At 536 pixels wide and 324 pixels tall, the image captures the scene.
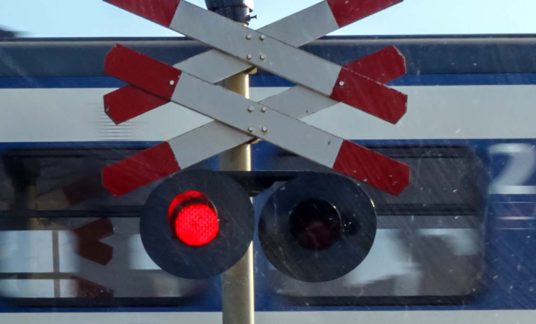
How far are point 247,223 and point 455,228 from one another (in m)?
2.73

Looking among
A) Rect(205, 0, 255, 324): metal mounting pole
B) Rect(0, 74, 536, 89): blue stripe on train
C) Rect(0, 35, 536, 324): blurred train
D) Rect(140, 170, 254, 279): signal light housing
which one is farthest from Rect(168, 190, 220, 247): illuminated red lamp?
Rect(0, 74, 536, 89): blue stripe on train

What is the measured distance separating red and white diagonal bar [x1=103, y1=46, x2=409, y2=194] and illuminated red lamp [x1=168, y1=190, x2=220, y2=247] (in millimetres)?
174

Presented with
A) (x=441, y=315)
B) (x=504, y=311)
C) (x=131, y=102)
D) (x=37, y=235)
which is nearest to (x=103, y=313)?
(x=37, y=235)

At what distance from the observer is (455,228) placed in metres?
5.25

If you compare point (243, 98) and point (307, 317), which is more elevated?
point (243, 98)

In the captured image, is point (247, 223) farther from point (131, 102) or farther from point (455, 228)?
point (455, 228)

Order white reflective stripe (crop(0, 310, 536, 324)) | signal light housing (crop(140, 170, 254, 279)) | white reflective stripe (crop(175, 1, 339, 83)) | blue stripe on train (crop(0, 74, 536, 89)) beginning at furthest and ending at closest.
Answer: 1. blue stripe on train (crop(0, 74, 536, 89))
2. white reflective stripe (crop(0, 310, 536, 324))
3. white reflective stripe (crop(175, 1, 339, 83))
4. signal light housing (crop(140, 170, 254, 279))

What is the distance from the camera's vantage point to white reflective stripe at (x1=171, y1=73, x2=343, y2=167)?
282 centimetres

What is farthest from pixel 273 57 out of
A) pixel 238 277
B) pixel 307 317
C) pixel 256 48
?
pixel 307 317

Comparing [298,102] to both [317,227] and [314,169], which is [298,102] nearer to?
[317,227]

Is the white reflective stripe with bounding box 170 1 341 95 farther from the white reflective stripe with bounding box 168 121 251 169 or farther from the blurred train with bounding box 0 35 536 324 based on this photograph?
the blurred train with bounding box 0 35 536 324

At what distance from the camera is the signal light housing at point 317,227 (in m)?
2.79

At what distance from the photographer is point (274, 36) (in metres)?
2.86

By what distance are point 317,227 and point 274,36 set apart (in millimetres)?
566
